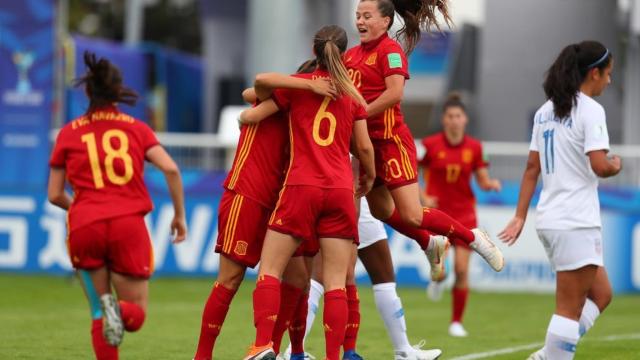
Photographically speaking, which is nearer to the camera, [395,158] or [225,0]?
[395,158]

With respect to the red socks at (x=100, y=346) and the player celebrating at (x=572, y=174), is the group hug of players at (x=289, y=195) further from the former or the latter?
the player celebrating at (x=572, y=174)

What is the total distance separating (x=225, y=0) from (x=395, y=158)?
89.3 feet

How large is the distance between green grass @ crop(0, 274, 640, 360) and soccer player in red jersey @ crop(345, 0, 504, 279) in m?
1.74

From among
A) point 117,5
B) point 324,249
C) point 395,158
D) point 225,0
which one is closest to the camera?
point 324,249

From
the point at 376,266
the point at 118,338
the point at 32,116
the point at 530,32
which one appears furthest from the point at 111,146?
the point at 530,32

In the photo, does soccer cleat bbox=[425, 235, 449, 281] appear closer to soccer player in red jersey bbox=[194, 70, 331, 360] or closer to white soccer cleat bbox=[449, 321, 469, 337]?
soccer player in red jersey bbox=[194, 70, 331, 360]

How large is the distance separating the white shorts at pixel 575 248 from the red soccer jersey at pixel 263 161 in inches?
72.5

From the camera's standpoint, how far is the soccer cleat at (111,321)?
781 cm

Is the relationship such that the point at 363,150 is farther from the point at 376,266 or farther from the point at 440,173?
the point at 440,173

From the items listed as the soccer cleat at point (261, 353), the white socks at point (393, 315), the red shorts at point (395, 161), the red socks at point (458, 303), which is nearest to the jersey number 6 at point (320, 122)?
the red shorts at point (395, 161)

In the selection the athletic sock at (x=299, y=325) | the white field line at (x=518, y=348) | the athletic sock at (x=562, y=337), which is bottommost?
the white field line at (x=518, y=348)

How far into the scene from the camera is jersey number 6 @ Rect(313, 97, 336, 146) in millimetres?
8516

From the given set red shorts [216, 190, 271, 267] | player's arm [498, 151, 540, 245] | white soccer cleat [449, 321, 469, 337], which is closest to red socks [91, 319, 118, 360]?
red shorts [216, 190, 271, 267]

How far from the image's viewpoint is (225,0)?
1414 inches
